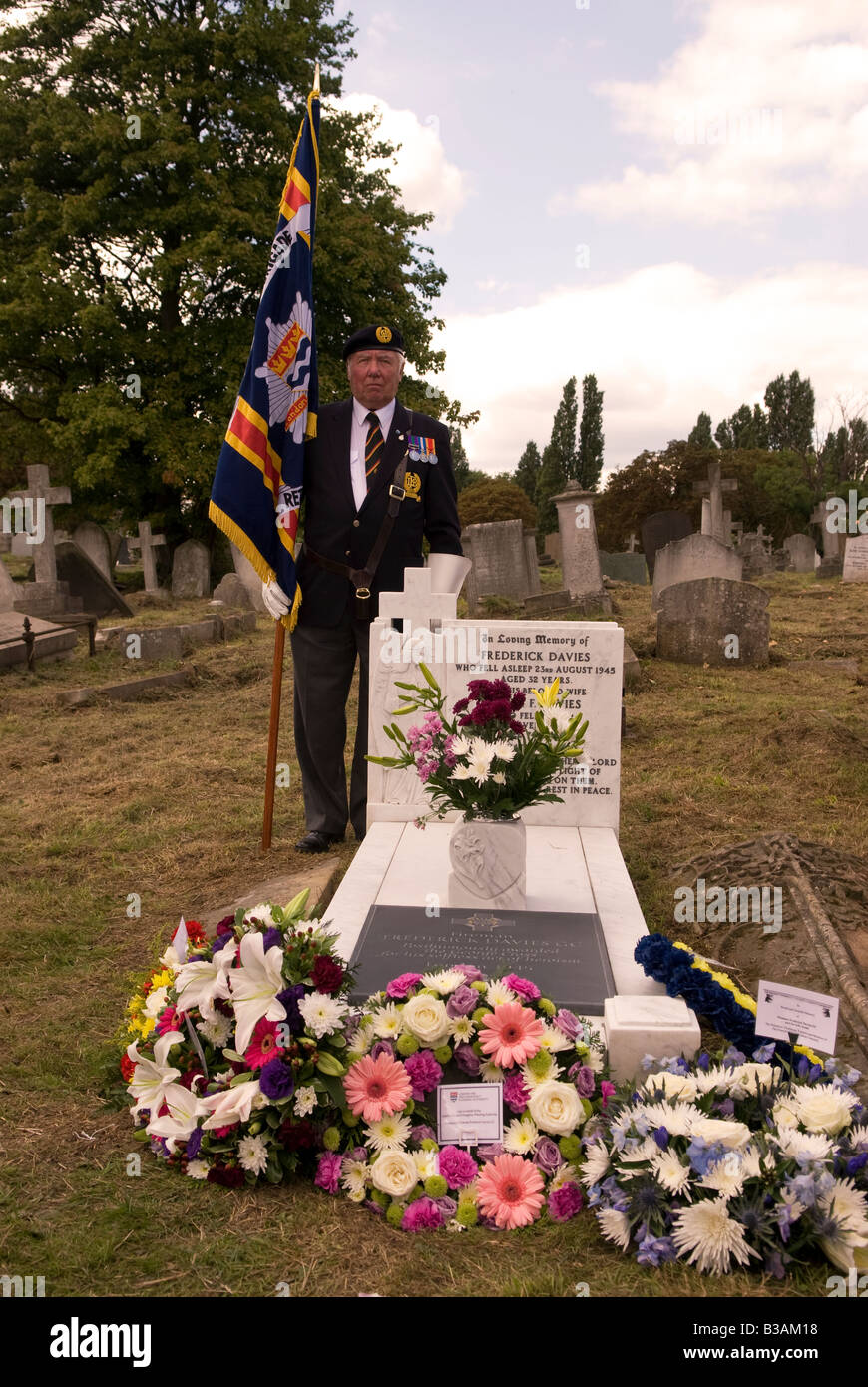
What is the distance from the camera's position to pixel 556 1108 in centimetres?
274

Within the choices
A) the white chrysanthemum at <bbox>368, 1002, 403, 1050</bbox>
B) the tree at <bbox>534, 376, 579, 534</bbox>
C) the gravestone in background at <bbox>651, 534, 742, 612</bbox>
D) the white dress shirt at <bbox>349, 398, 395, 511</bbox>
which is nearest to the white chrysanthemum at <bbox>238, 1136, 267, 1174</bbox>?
the white chrysanthemum at <bbox>368, 1002, 403, 1050</bbox>

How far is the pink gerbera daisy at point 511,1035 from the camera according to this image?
9.34 feet

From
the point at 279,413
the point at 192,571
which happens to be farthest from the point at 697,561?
the point at 192,571

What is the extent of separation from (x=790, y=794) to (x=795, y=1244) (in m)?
4.14

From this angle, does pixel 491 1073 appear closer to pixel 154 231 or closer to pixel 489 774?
pixel 489 774

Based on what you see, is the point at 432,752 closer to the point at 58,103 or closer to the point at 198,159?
the point at 198,159

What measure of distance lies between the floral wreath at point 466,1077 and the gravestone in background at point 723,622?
7.54 m

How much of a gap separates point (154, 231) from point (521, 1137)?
1897 centimetres

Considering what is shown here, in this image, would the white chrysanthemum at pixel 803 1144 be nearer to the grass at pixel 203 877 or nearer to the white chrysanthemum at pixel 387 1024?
the grass at pixel 203 877

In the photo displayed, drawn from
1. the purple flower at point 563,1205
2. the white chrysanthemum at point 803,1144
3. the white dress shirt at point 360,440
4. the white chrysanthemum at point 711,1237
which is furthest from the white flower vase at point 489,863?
the white dress shirt at point 360,440

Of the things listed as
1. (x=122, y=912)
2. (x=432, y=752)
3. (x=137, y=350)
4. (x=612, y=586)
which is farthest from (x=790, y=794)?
(x=137, y=350)

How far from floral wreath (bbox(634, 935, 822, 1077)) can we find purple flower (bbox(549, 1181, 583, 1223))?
2.46 ft

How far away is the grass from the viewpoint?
93.2 inches
